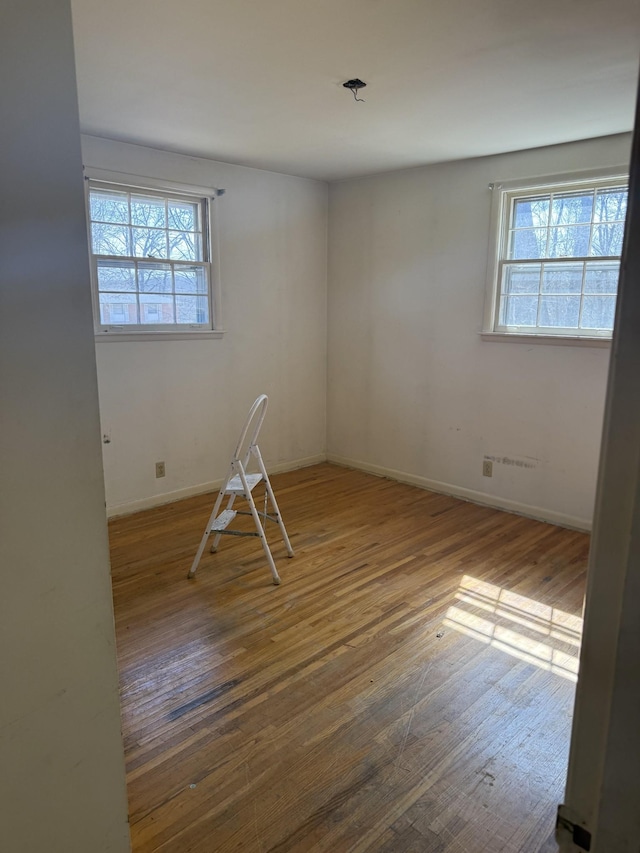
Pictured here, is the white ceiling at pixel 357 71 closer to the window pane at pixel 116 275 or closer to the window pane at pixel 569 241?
the window pane at pixel 569 241

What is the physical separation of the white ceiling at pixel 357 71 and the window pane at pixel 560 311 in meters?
1.00

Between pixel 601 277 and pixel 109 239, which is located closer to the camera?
pixel 601 277

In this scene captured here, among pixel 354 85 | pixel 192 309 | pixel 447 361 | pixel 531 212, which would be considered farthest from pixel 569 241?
pixel 192 309

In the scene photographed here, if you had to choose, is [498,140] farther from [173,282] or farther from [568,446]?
[173,282]

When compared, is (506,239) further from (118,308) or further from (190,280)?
(118,308)

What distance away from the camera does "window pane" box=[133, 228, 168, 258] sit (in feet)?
12.8

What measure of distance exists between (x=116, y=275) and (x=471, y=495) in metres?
3.13

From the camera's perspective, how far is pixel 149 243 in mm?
3982

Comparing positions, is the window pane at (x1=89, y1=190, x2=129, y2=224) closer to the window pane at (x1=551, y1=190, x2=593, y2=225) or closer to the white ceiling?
the white ceiling

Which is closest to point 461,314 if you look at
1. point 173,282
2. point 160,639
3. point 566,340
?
point 566,340

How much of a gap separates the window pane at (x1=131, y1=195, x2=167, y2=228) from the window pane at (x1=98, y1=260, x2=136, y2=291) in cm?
32

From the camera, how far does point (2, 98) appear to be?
887mm

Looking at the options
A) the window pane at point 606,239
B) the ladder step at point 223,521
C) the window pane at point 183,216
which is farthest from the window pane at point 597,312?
the window pane at point 183,216

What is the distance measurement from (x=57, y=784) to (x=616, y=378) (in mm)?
1305
